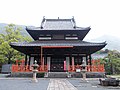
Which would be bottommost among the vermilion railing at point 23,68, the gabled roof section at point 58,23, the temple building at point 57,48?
the vermilion railing at point 23,68

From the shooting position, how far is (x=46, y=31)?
32344 mm

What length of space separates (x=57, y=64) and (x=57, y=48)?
3.08 metres

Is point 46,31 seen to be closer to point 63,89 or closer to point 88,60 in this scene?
point 88,60

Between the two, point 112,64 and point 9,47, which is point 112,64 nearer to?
point 112,64

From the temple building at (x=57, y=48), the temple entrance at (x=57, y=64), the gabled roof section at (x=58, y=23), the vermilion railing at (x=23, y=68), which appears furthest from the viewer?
the gabled roof section at (x=58, y=23)

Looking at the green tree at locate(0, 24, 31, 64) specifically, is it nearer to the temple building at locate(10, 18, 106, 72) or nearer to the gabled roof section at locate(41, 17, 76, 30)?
the temple building at locate(10, 18, 106, 72)

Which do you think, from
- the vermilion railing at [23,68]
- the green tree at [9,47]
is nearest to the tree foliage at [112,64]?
the vermilion railing at [23,68]

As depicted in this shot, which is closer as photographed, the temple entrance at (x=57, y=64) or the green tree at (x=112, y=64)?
the temple entrance at (x=57, y=64)

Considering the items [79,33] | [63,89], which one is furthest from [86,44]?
[63,89]

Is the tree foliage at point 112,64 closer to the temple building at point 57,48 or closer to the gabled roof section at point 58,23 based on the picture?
the temple building at point 57,48

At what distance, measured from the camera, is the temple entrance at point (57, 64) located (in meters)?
31.3

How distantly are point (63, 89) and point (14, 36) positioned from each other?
1243 inches

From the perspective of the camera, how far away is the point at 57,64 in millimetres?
31734

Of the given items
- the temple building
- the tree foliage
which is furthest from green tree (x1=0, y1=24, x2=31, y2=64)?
the tree foliage
